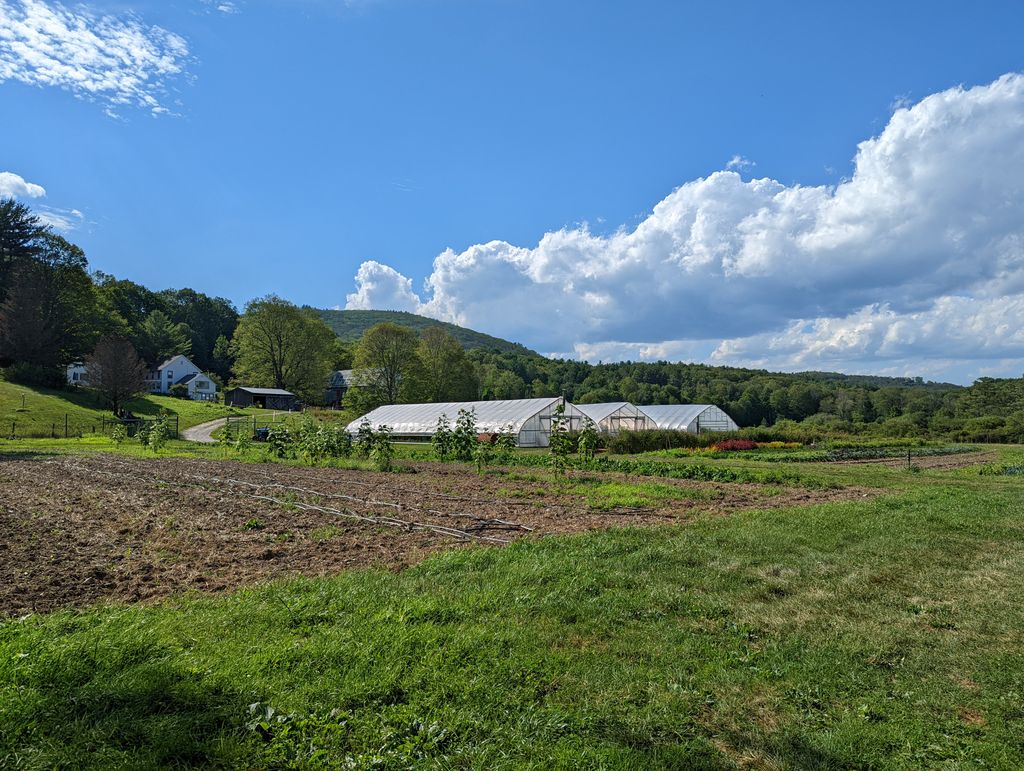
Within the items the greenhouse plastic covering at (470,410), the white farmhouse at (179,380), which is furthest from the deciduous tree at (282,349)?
the greenhouse plastic covering at (470,410)

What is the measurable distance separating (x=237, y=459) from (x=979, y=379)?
295ft

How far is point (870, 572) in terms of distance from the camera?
715 centimetres

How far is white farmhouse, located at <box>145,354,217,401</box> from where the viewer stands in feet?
261

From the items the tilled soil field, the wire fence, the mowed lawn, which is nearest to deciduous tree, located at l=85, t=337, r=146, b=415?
the wire fence

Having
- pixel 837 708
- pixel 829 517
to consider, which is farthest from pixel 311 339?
pixel 837 708

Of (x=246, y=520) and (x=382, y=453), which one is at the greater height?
(x=382, y=453)

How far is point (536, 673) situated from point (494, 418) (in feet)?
112

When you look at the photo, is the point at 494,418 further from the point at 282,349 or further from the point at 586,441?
the point at 282,349

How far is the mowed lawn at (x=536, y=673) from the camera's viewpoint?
129 inches

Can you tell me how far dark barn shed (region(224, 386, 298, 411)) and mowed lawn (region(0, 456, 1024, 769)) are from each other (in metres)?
66.1

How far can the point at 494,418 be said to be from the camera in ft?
125

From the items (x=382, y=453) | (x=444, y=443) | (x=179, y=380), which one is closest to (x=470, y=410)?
(x=444, y=443)

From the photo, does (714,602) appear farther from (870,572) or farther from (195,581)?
(195,581)

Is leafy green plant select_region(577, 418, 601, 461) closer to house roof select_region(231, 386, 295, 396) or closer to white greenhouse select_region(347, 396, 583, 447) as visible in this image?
white greenhouse select_region(347, 396, 583, 447)
